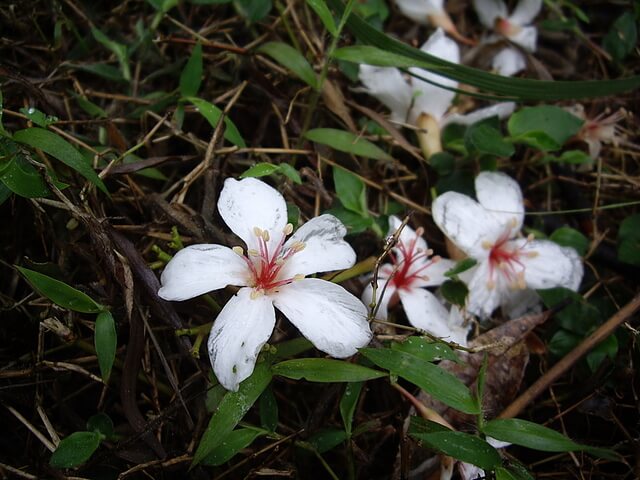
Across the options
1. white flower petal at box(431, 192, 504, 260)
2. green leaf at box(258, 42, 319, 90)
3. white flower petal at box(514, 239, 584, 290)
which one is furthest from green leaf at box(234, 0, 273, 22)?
white flower petal at box(514, 239, 584, 290)

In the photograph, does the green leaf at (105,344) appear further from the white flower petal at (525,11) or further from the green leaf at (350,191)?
the white flower petal at (525,11)

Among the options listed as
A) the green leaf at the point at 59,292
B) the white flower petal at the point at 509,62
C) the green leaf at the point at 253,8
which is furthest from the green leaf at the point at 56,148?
the white flower petal at the point at 509,62

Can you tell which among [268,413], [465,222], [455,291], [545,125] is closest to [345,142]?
[465,222]

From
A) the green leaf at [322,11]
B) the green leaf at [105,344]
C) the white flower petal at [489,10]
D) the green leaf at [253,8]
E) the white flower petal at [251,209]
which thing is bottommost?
the green leaf at [105,344]

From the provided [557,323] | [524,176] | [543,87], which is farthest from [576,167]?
[557,323]

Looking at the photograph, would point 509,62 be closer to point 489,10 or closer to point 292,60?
point 489,10
